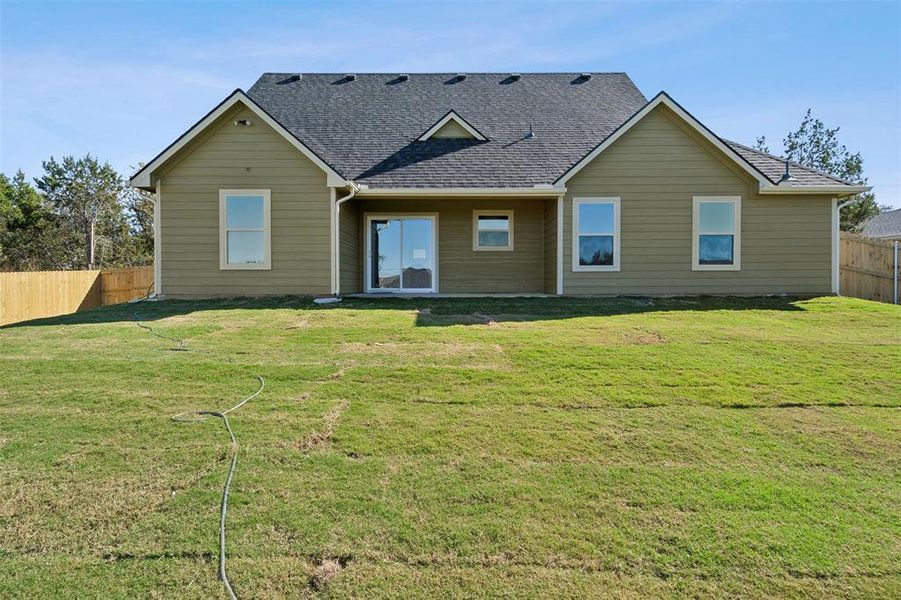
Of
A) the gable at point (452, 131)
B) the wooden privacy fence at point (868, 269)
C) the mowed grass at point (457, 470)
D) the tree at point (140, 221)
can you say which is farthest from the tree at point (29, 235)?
the wooden privacy fence at point (868, 269)

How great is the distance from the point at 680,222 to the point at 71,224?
35276 millimetres

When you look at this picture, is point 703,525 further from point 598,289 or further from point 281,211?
point 281,211

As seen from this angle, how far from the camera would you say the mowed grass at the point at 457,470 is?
8.07 feet

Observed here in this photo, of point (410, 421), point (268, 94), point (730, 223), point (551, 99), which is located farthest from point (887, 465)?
point (268, 94)

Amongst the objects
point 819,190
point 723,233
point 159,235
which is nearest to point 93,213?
point 159,235

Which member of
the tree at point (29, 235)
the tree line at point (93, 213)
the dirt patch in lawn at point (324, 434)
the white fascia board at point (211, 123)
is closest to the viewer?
the dirt patch in lawn at point (324, 434)

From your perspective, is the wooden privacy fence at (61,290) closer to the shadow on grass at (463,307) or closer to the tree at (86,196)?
the shadow on grass at (463,307)

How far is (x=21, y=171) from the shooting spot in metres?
34.0

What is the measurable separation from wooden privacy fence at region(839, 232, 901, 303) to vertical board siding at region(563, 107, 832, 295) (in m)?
2.43

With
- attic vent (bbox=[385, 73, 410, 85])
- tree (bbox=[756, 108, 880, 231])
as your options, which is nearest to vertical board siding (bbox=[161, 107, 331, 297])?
attic vent (bbox=[385, 73, 410, 85])

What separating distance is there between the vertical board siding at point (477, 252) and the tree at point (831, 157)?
2334cm

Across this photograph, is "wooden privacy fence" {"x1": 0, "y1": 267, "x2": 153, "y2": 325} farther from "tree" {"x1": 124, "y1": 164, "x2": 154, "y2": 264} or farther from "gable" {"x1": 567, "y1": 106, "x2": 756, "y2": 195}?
"tree" {"x1": 124, "y1": 164, "x2": 154, "y2": 264}

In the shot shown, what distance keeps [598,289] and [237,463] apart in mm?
9983

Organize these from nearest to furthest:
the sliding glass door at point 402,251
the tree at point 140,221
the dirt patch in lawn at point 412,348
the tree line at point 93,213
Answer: the dirt patch in lawn at point 412,348, the sliding glass door at point 402,251, the tree line at point 93,213, the tree at point 140,221
